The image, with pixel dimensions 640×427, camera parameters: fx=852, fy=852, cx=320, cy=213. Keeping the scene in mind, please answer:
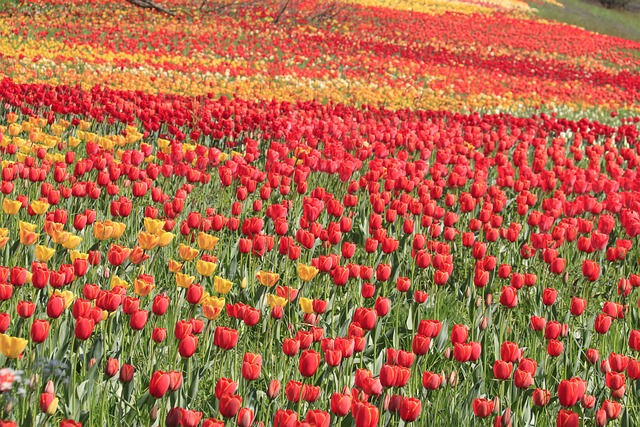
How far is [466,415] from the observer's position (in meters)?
2.78

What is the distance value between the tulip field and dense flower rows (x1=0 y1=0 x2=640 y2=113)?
333mm

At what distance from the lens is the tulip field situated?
2740mm

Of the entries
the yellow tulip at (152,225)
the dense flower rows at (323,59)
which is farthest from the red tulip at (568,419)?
the dense flower rows at (323,59)

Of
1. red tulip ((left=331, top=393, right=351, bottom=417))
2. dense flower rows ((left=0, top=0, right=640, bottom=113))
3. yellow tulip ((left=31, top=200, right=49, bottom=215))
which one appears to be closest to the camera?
red tulip ((left=331, top=393, right=351, bottom=417))

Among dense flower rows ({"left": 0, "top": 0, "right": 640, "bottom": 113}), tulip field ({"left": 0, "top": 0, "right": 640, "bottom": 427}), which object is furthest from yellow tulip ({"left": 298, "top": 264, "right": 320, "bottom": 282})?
dense flower rows ({"left": 0, "top": 0, "right": 640, "bottom": 113})

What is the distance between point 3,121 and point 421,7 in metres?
27.0

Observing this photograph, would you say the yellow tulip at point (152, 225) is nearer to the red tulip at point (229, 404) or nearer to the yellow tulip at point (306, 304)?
the yellow tulip at point (306, 304)

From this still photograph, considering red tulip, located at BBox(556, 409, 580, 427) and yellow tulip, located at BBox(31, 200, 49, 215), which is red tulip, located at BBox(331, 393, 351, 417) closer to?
red tulip, located at BBox(556, 409, 580, 427)

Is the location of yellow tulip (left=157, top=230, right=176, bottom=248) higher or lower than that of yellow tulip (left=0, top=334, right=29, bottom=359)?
lower

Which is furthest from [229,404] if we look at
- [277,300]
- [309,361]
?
[277,300]

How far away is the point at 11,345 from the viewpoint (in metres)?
2.50

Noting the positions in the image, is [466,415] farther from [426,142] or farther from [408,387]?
[426,142]

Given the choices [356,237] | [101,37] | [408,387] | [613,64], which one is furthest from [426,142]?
[613,64]

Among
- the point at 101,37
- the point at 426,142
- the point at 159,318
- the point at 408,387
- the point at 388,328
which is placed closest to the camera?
the point at 408,387
